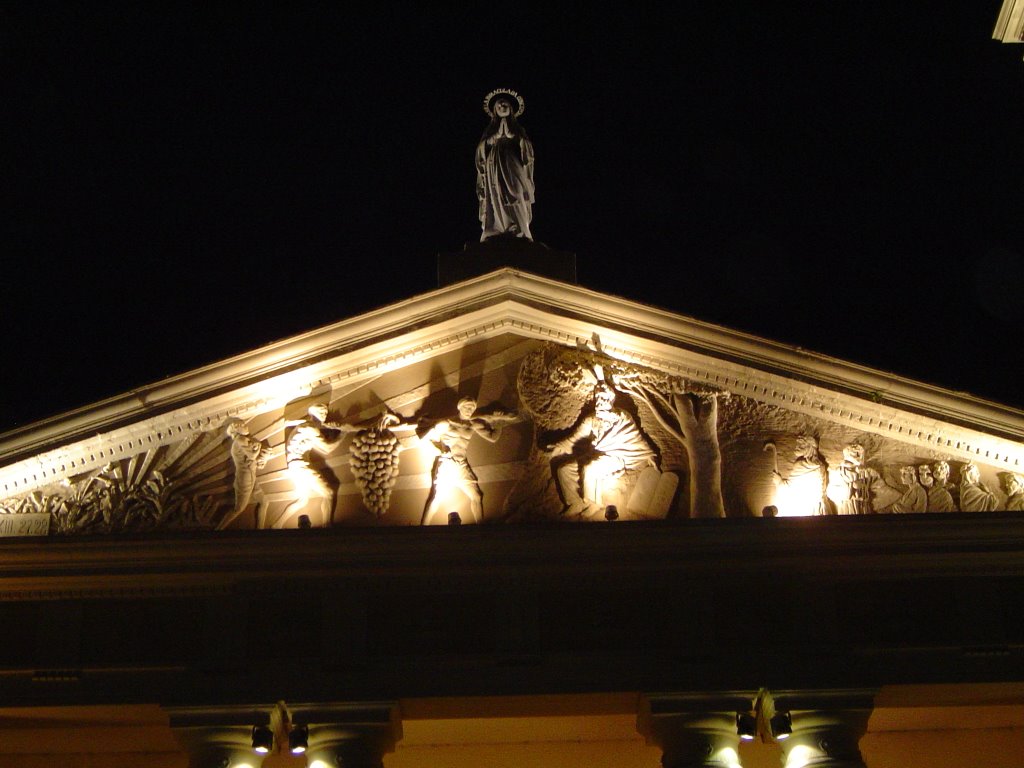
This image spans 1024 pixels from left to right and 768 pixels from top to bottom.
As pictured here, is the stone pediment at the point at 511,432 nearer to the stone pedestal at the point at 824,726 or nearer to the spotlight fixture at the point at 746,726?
the stone pedestal at the point at 824,726

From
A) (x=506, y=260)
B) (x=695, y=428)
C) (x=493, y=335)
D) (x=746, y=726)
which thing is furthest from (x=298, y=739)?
(x=506, y=260)

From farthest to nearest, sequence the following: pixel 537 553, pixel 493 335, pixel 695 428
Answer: pixel 493 335 < pixel 695 428 < pixel 537 553

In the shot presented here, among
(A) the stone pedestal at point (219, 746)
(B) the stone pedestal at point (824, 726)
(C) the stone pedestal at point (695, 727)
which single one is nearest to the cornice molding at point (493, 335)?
(B) the stone pedestal at point (824, 726)

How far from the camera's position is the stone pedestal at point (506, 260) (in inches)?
682

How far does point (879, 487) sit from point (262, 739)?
7.15 m

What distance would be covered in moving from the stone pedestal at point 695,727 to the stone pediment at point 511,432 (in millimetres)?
2081

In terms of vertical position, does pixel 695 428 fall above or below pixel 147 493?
above

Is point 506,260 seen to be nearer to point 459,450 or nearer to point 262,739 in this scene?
point 459,450

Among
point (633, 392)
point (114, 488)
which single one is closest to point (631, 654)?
point (633, 392)

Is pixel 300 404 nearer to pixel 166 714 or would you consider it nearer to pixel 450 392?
pixel 450 392

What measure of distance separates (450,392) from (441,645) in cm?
296

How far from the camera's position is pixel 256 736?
44.7ft

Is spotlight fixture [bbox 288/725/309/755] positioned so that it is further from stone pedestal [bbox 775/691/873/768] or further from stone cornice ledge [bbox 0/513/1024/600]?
stone pedestal [bbox 775/691/873/768]

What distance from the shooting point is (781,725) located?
44.7ft
